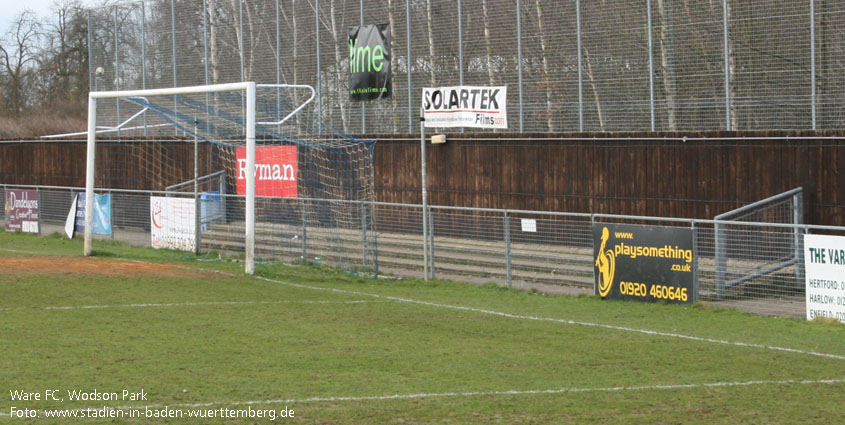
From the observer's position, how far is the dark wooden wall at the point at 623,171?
730 inches

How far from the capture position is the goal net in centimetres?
2094

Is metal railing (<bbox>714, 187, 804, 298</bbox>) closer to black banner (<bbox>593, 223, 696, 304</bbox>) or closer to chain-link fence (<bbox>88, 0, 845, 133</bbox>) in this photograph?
black banner (<bbox>593, 223, 696, 304</bbox>)

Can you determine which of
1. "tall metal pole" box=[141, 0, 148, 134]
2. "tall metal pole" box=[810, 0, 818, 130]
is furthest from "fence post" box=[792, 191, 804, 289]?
"tall metal pole" box=[141, 0, 148, 134]

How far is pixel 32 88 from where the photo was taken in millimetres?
59156

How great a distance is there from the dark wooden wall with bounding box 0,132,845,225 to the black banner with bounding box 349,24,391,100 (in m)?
1.56

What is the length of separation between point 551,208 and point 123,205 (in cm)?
1287

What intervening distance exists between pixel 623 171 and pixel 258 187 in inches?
399

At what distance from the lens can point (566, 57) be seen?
77.5 feet

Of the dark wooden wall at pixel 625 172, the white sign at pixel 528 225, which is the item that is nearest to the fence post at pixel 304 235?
the dark wooden wall at pixel 625 172

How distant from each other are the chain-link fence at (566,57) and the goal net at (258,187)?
1.44 m

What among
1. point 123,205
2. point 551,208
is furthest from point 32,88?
point 551,208

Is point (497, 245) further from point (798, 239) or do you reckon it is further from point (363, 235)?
point (798, 239)

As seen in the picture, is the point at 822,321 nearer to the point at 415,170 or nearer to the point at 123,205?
the point at 415,170

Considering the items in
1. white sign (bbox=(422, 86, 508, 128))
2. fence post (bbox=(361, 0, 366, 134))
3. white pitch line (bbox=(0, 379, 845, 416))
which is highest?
fence post (bbox=(361, 0, 366, 134))
